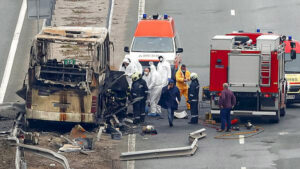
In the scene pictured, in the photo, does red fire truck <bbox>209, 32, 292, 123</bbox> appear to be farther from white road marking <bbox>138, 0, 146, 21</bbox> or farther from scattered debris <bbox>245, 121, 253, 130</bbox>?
white road marking <bbox>138, 0, 146, 21</bbox>

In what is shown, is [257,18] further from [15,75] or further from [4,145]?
[4,145]

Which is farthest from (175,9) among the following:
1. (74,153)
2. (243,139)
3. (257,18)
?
(74,153)

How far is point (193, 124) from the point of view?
25188mm

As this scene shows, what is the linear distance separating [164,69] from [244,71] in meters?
3.47

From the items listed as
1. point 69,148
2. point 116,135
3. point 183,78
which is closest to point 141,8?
point 183,78

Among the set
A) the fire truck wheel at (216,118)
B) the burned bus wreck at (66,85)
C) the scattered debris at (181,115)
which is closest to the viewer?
the burned bus wreck at (66,85)

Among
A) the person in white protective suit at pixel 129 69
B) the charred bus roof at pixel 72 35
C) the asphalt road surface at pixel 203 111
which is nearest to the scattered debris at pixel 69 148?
the asphalt road surface at pixel 203 111

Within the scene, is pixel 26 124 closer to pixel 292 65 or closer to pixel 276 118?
pixel 276 118

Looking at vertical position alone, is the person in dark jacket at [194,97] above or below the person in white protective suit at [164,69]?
below

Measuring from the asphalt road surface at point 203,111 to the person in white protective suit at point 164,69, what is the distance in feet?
5.58

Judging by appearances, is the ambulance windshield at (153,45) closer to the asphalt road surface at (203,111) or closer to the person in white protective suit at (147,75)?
the asphalt road surface at (203,111)

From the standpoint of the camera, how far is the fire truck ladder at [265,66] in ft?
81.1

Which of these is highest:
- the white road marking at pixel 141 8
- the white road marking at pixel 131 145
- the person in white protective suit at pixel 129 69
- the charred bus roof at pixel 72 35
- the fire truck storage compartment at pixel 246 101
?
the white road marking at pixel 141 8

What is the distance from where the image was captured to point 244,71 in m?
24.9
